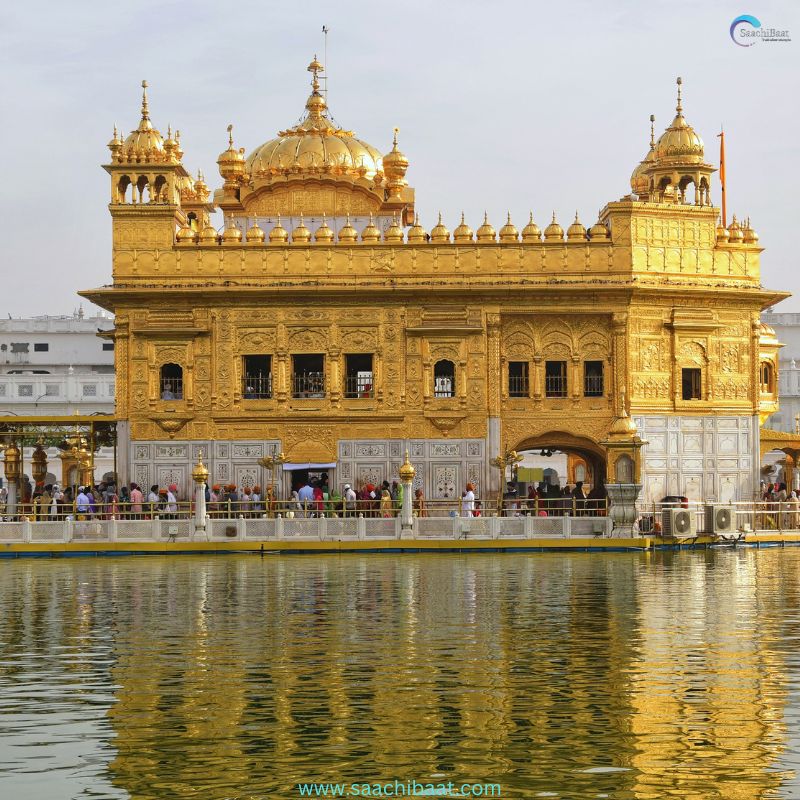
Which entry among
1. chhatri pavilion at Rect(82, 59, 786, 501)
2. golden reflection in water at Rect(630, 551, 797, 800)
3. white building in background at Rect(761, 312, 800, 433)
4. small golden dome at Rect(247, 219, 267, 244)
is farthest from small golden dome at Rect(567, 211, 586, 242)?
white building in background at Rect(761, 312, 800, 433)

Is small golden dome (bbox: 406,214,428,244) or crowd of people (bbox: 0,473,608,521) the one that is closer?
crowd of people (bbox: 0,473,608,521)

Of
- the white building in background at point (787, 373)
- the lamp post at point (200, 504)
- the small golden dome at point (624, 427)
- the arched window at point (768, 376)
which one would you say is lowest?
the lamp post at point (200, 504)

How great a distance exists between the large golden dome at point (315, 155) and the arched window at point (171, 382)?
645 cm

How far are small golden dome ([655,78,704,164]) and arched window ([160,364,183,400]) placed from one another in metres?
12.9

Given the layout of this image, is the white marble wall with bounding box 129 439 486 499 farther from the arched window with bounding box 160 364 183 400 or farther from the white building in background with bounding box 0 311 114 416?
the white building in background with bounding box 0 311 114 416

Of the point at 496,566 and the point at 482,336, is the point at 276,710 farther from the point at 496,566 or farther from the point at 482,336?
the point at 482,336

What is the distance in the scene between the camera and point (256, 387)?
34125 mm

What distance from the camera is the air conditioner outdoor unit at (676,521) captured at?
98.4 ft

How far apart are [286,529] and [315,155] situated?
478 inches

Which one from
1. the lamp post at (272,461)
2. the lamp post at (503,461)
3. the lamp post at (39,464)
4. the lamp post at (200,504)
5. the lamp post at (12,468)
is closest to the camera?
the lamp post at (200,504)

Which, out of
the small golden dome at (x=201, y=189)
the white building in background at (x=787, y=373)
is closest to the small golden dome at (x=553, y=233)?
the small golden dome at (x=201, y=189)

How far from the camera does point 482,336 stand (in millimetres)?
33906

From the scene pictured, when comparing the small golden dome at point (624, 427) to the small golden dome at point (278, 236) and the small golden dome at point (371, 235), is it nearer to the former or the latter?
the small golden dome at point (371, 235)

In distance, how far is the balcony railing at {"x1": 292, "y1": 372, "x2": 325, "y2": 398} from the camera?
3400 centimetres
